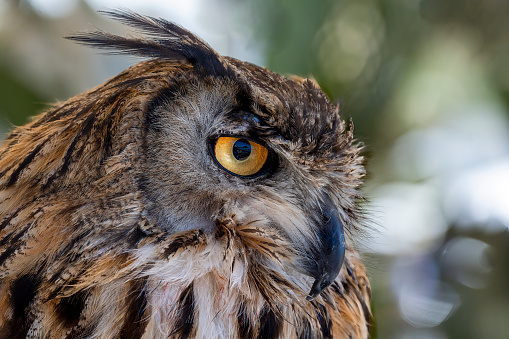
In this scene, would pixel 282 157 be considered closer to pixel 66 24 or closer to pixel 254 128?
pixel 254 128

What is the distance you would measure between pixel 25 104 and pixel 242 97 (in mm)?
2306

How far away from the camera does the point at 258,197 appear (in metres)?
0.82

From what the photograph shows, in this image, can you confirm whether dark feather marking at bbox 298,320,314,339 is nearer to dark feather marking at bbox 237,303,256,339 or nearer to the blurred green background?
dark feather marking at bbox 237,303,256,339

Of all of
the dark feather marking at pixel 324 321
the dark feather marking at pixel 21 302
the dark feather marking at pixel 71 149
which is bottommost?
the dark feather marking at pixel 21 302

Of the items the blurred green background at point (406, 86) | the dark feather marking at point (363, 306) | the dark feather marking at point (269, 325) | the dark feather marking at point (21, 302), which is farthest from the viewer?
the blurred green background at point (406, 86)

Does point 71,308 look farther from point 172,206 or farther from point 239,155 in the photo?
point 239,155

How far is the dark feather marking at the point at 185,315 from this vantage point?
819 millimetres

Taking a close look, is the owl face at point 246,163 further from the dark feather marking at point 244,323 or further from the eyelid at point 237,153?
the dark feather marking at point 244,323

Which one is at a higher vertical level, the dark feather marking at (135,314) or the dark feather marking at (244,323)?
the dark feather marking at (244,323)

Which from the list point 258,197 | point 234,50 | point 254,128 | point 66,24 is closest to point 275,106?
point 254,128

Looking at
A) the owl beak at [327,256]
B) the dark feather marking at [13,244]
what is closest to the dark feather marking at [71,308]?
the dark feather marking at [13,244]

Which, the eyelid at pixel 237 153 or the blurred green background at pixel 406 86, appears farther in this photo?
the blurred green background at pixel 406 86

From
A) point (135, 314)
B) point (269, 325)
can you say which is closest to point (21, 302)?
point (135, 314)

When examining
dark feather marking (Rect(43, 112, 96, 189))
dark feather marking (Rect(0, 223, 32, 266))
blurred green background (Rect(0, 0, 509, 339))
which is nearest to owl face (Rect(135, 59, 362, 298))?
dark feather marking (Rect(43, 112, 96, 189))
